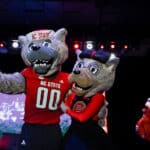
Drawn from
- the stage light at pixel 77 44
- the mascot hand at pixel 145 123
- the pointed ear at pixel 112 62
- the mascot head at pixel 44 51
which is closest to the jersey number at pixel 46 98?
the mascot head at pixel 44 51

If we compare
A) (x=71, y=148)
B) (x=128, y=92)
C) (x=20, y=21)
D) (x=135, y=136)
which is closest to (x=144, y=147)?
(x=135, y=136)

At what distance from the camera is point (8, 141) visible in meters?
4.19

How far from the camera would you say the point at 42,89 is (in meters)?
2.73

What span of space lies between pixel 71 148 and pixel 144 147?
229 centimetres

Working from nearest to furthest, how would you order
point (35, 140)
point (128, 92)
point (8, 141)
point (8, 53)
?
point (35, 140)
point (8, 141)
point (8, 53)
point (128, 92)

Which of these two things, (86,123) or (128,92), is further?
(128,92)

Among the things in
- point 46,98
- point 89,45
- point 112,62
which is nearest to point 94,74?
point 112,62

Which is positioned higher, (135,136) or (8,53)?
(8,53)

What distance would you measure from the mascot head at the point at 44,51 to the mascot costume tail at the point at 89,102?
13 centimetres

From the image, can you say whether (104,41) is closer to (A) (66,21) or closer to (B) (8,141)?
(A) (66,21)

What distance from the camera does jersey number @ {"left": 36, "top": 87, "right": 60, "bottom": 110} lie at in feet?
8.95

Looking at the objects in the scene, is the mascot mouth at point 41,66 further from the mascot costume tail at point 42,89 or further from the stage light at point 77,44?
the stage light at point 77,44

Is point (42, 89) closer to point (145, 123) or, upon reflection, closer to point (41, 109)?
point (41, 109)

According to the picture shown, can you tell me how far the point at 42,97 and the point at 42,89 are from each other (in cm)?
5
